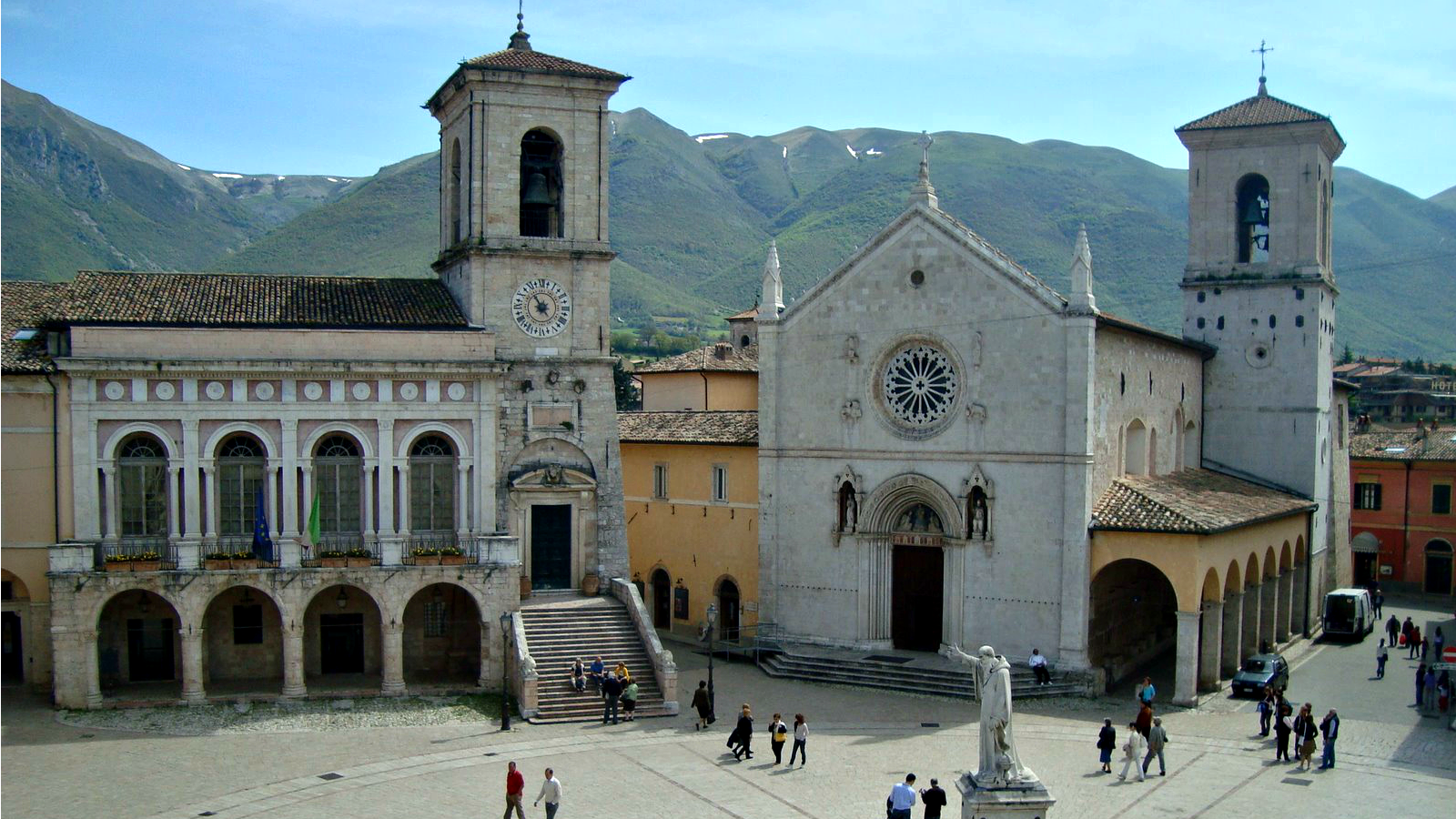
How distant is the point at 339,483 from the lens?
1382 inches

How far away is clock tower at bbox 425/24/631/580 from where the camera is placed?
36750mm

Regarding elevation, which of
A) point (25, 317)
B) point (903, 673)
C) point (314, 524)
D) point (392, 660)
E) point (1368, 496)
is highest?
point (25, 317)

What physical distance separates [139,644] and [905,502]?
2099cm

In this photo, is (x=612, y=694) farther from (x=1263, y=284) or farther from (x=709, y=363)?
(x=1263, y=284)

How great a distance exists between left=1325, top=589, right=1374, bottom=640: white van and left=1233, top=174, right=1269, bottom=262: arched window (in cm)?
1185

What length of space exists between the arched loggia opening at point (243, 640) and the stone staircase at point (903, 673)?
13.6m

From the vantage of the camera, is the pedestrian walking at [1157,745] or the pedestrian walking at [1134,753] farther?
the pedestrian walking at [1157,745]

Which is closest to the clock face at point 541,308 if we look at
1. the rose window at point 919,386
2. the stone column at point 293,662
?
the rose window at point 919,386

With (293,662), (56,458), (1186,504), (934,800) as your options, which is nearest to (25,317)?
(56,458)

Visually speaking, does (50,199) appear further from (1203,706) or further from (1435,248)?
(1435,248)

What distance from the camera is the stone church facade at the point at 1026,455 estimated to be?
35750 millimetres

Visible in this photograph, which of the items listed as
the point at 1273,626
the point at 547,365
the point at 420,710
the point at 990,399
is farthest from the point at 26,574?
the point at 1273,626


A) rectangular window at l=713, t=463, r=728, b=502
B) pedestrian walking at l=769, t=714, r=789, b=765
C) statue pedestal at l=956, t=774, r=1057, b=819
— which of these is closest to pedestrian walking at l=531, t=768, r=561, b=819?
pedestrian walking at l=769, t=714, r=789, b=765

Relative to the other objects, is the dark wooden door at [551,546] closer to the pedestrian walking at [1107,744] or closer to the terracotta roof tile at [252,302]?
the terracotta roof tile at [252,302]
